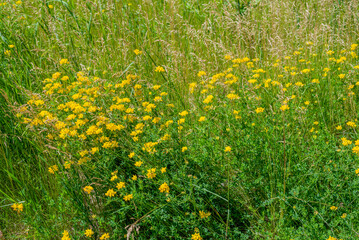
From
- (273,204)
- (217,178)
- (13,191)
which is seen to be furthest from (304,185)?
(13,191)

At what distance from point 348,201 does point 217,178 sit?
0.72m

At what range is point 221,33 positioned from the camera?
3.96 meters

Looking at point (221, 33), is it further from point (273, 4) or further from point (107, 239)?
point (107, 239)

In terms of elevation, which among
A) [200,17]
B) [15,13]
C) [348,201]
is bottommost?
[348,201]

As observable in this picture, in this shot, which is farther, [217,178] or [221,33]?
[221,33]

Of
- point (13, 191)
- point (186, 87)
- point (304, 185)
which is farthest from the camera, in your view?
point (186, 87)

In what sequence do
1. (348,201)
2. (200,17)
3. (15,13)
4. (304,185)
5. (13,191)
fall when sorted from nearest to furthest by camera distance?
(348,201) → (304,185) → (13,191) → (15,13) → (200,17)

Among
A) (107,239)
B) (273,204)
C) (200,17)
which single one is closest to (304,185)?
(273,204)

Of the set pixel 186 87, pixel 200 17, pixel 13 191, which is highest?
pixel 200 17

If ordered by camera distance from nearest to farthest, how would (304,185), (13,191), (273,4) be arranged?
(304,185) → (13,191) → (273,4)

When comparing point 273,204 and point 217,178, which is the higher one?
point 217,178

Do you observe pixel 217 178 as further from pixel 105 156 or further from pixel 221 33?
pixel 221 33

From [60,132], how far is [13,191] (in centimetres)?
68

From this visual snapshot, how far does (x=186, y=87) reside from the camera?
2994 mm
